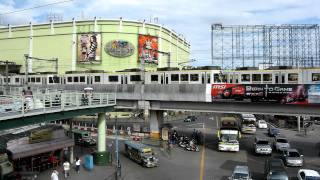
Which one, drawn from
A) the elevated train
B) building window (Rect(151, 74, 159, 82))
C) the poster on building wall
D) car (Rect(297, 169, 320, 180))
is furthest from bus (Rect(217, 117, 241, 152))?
the poster on building wall

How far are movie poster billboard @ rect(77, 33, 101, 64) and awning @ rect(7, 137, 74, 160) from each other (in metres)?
47.5

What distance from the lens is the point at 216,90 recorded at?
42031 mm

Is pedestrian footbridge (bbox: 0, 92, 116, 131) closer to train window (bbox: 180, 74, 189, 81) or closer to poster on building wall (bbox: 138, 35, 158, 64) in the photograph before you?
train window (bbox: 180, 74, 189, 81)

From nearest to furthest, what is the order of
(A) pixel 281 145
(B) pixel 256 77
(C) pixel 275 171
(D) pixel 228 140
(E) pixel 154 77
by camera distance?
1. (C) pixel 275 171
2. (A) pixel 281 145
3. (D) pixel 228 140
4. (B) pixel 256 77
5. (E) pixel 154 77

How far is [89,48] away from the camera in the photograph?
79.8m

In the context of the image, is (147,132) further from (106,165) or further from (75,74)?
(106,165)

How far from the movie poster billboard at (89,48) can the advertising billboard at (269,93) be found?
4246 cm

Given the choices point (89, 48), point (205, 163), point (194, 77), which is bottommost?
point (205, 163)

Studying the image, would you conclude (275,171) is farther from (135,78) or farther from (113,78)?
(113,78)

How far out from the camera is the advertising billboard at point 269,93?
1505 inches

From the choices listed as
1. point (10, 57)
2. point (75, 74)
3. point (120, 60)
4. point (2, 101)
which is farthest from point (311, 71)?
point (10, 57)

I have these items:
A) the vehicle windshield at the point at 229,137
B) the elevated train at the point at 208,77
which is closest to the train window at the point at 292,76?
the elevated train at the point at 208,77

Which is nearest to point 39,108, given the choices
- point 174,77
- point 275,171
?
point 275,171

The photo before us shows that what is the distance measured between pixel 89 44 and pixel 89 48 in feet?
2.89
